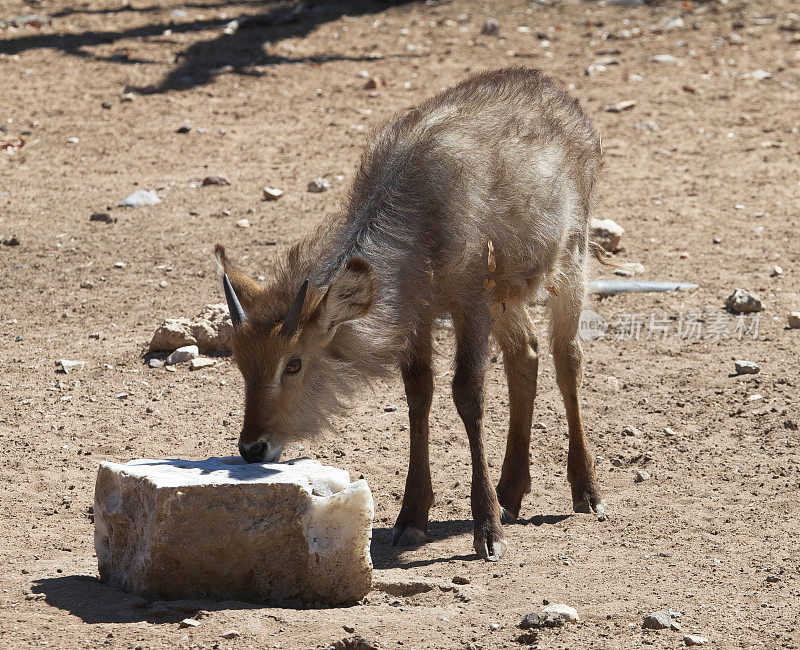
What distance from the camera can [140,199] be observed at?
11.0m

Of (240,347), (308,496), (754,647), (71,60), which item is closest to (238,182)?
(71,60)

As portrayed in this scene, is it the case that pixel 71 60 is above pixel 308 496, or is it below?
above

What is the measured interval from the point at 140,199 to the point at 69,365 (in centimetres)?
344

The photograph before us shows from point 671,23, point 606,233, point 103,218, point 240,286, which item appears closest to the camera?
point 240,286

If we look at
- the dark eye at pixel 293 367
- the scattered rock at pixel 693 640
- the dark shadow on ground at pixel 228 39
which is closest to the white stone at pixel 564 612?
the scattered rock at pixel 693 640

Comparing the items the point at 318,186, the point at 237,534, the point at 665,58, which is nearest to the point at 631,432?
the point at 237,534

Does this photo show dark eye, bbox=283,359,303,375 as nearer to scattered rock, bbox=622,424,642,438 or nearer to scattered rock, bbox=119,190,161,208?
scattered rock, bbox=622,424,642,438

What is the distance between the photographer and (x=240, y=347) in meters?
5.18

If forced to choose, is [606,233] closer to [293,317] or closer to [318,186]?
[318,186]

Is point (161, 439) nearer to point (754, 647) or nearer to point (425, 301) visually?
point (425, 301)

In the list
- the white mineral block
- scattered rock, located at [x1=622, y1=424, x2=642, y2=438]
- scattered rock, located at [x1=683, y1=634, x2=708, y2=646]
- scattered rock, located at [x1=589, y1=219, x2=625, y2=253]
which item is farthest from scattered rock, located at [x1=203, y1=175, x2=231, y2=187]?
scattered rock, located at [x1=683, y1=634, x2=708, y2=646]

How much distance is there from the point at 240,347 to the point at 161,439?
2.06 m

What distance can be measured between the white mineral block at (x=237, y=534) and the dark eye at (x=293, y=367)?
0.54 meters

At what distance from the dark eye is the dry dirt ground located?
1.16 metres
